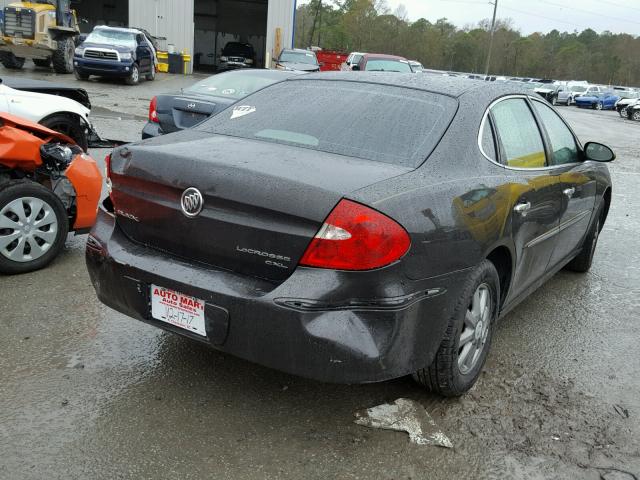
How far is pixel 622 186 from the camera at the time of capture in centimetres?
1099

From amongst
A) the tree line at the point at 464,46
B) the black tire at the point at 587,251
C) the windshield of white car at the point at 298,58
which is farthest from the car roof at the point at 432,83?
the tree line at the point at 464,46

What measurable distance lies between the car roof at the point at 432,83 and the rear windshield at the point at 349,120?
0.07 m

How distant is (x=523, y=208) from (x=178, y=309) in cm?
191

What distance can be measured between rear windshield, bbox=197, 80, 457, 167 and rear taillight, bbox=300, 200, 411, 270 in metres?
0.56

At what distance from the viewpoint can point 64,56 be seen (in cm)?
2358

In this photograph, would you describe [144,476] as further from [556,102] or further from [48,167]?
[556,102]

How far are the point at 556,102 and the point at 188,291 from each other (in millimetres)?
49150

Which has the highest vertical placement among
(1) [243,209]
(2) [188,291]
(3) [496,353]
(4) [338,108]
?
(4) [338,108]

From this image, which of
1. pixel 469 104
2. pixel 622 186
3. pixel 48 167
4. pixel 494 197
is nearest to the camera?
pixel 494 197

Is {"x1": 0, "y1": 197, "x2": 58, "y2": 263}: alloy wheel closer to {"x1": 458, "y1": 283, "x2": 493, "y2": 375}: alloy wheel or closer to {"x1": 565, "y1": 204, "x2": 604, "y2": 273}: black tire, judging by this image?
{"x1": 458, "y1": 283, "x2": 493, "y2": 375}: alloy wheel

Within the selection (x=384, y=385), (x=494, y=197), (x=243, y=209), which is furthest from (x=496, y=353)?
(x=243, y=209)

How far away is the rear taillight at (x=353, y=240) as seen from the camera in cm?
250

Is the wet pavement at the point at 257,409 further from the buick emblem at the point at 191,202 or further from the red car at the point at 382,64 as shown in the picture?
the red car at the point at 382,64

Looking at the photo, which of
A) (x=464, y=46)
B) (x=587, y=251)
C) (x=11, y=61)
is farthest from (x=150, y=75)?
(x=464, y=46)
